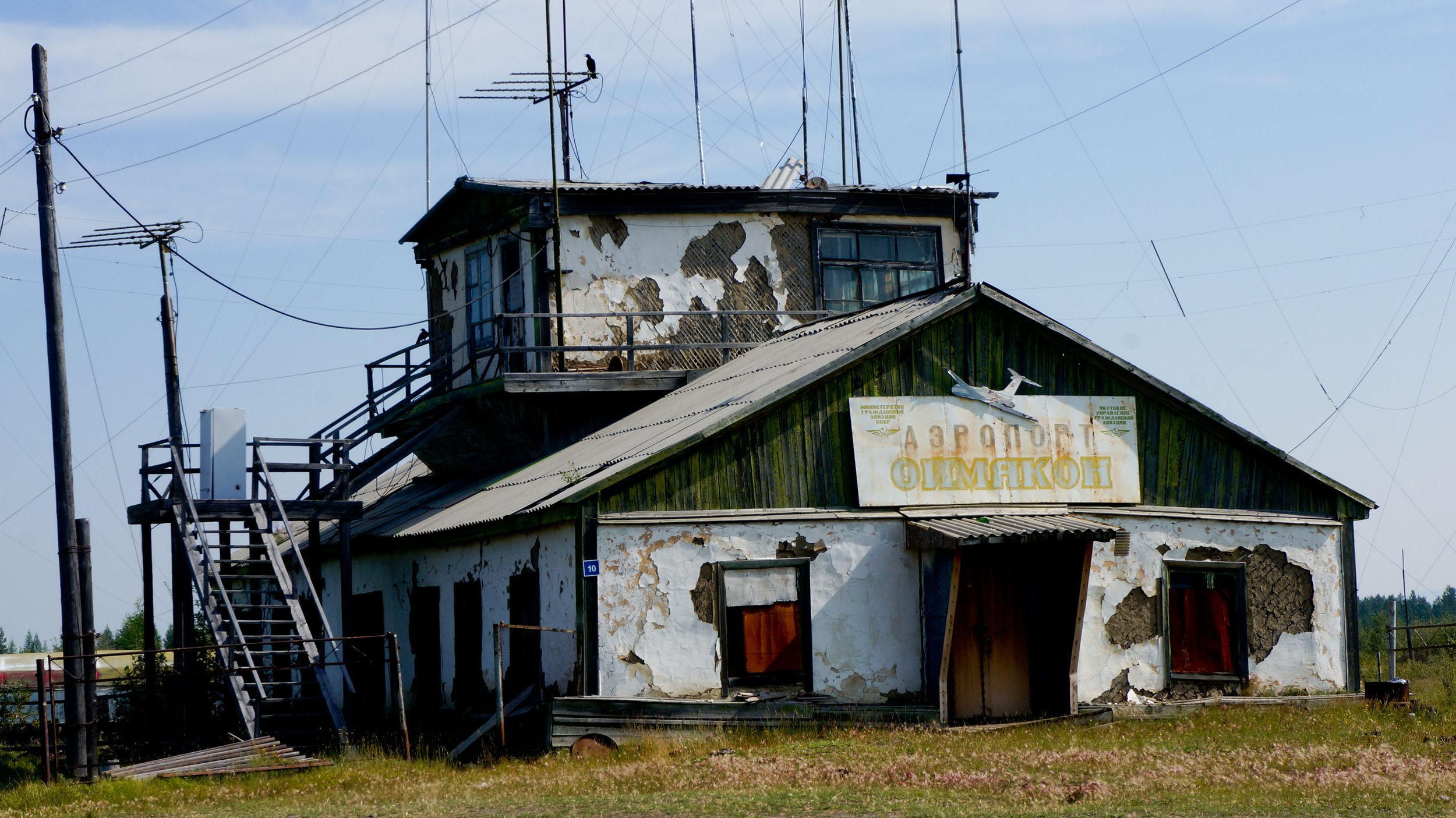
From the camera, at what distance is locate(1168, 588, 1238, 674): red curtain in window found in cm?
2141

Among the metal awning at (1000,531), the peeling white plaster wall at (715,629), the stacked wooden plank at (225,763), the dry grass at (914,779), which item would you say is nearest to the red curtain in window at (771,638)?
the peeling white plaster wall at (715,629)

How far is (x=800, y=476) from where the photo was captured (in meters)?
20.0

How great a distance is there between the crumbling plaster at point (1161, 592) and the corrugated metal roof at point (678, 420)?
381 centimetres

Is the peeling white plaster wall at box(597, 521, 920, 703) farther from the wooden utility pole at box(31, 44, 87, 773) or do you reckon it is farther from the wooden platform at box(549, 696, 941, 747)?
the wooden utility pole at box(31, 44, 87, 773)

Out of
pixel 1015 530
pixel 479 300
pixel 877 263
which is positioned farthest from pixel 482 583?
pixel 877 263

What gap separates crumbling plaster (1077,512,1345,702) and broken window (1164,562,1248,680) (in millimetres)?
224

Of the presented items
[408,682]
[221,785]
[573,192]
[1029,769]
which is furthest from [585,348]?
[1029,769]

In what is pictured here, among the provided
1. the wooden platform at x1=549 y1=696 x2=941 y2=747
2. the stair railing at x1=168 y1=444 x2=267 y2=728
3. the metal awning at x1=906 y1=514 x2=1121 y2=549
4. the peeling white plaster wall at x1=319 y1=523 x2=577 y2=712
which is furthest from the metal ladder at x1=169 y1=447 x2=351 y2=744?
the metal awning at x1=906 y1=514 x2=1121 y2=549

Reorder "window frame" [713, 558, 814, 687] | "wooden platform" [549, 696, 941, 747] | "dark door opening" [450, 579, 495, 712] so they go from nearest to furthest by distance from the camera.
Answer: "wooden platform" [549, 696, 941, 747]
"window frame" [713, 558, 814, 687]
"dark door opening" [450, 579, 495, 712]

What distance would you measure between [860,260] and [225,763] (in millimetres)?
14056

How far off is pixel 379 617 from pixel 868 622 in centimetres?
1017

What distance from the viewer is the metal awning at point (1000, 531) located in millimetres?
19172

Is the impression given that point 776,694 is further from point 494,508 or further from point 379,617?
point 379,617

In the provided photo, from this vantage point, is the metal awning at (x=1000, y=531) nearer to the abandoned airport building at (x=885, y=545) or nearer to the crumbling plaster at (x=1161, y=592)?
the abandoned airport building at (x=885, y=545)
